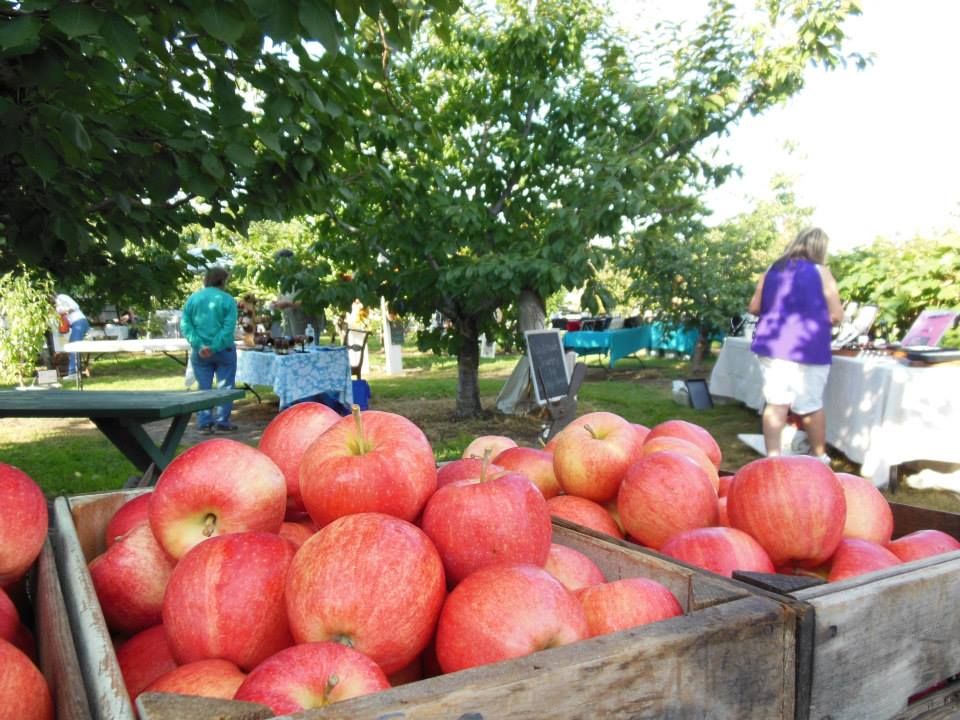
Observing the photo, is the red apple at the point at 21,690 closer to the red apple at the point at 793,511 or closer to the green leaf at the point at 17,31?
the red apple at the point at 793,511

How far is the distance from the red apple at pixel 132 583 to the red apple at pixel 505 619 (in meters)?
0.58

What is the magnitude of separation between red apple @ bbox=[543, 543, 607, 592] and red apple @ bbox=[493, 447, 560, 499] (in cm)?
54

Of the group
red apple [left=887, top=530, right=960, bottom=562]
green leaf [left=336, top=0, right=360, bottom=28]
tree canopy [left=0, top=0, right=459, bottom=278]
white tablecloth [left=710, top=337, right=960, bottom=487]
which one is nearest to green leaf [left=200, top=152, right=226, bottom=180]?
tree canopy [left=0, top=0, right=459, bottom=278]

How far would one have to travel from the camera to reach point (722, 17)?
6992 millimetres

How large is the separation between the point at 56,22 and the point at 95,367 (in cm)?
1664

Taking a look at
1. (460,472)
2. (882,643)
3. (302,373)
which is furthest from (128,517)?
(302,373)

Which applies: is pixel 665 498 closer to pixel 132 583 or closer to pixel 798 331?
pixel 132 583

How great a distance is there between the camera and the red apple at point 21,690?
823mm

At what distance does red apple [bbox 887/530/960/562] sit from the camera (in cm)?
147

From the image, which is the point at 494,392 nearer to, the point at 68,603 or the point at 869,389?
the point at 869,389

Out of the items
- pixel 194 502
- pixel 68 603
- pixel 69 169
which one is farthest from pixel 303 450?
pixel 69 169

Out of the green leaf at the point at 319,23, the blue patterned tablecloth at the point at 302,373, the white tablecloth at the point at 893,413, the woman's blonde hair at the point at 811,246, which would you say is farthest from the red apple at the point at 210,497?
the blue patterned tablecloth at the point at 302,373

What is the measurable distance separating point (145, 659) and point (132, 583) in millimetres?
169

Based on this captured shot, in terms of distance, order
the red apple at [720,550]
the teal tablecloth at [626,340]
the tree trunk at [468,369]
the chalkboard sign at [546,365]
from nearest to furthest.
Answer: the red apple at [720,550]
the chalkboard sign at [546,365]
the tree trunk at [468,369]
the teal tablecloth at [626,340]
